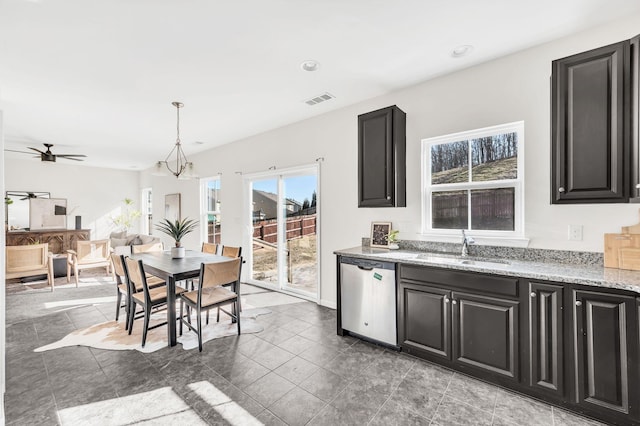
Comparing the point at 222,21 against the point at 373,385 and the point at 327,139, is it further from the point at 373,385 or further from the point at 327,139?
the point at 373,385

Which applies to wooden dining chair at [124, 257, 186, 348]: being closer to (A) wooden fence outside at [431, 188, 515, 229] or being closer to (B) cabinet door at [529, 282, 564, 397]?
(A) wooden fence outside at [431, 188, 515, 229]

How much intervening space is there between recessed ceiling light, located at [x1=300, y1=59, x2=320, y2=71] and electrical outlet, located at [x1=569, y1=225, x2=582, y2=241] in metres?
2.67

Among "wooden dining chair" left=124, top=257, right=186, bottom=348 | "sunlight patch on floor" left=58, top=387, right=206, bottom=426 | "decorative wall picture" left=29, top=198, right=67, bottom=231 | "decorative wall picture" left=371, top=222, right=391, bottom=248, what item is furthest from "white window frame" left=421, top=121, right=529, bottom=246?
"decorative wall picture" left=29, top=198, right=67, bottom=231

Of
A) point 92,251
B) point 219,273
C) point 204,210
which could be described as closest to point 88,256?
point 92,251

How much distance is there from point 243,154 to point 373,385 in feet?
14.5

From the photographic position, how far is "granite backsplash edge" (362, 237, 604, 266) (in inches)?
86.9

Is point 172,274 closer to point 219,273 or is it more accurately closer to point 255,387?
point 219,273

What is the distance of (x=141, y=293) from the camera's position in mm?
3131

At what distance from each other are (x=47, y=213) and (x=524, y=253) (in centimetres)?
989

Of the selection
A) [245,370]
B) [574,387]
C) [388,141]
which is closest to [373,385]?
[245,370]

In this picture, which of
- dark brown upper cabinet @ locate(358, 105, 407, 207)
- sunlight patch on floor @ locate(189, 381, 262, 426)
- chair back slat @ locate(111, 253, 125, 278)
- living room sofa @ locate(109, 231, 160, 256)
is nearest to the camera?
sunlight patch on floor @ locate(189, 381, 262, 426)

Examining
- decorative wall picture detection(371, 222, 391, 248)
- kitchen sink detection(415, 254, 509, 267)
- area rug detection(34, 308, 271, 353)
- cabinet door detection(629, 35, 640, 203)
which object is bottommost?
area rug detection(34, 308, 271, 353)

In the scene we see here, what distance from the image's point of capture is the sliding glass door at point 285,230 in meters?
4.35

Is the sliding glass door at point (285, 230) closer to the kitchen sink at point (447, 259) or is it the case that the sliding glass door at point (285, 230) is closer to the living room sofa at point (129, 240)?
the kitchen sink at point (447, 259)
